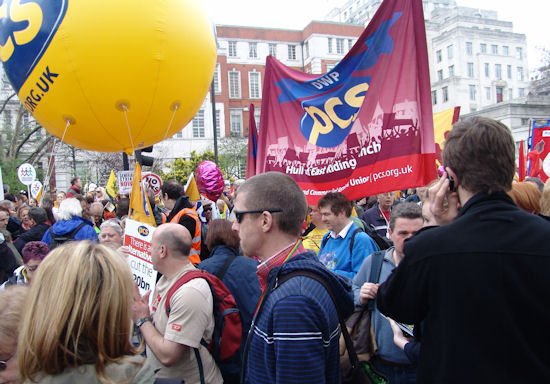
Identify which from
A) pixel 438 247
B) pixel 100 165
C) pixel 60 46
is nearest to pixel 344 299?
pixel 438 247

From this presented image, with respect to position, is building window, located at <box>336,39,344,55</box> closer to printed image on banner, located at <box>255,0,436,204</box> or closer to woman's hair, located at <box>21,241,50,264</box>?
printed image on banner, located at <box>255,0,436,204</box>

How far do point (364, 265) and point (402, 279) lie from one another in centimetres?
145

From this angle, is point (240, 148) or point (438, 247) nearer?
point (438, 247)

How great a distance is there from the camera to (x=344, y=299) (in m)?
2.28

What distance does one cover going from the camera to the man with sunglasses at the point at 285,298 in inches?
78.7

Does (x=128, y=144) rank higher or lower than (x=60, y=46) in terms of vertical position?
lower

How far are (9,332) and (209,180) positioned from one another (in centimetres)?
457

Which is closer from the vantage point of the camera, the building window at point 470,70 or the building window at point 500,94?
the building window at point 470,70

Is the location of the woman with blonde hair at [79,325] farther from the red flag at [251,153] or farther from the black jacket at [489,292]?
the red flag at [251,153]

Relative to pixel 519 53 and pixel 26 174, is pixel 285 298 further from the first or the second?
pixel 519 53

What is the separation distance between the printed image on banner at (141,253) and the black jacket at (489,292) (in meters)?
2.52

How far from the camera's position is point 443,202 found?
2.06m

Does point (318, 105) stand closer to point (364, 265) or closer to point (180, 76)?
point (180, 76)

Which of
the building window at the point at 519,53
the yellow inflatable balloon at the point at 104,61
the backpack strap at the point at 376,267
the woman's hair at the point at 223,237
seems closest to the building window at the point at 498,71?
the building window at the point at 519,53
